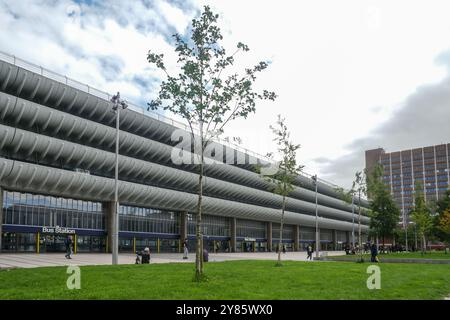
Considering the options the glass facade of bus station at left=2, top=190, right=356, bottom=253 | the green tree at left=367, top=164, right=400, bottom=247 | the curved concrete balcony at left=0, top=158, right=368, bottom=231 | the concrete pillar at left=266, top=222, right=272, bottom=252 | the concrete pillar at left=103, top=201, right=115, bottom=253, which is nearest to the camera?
the curved concrete balcony at left=0, top=158, right=368, bottom=231

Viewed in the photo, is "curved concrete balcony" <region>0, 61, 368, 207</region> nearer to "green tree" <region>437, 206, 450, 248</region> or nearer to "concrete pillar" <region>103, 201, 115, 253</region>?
"concrete pillar" <region>103, 201, 115, 253</region>

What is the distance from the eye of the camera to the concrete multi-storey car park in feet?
146

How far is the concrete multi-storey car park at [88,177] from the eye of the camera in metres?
44.6

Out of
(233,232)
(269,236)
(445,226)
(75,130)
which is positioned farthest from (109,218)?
(445,226)

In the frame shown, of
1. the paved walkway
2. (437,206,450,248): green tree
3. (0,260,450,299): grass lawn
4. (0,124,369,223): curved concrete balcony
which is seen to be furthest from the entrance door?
(437,206,450,248): green tree

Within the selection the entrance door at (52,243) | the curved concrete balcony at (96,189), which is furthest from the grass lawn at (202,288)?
the entrance door at (52,243)

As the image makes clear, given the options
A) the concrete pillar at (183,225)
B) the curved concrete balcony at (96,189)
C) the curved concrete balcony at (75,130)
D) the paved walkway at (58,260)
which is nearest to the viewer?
the paved walkway at (58,260)

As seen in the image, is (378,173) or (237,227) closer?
(378,173)

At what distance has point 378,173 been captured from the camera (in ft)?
140

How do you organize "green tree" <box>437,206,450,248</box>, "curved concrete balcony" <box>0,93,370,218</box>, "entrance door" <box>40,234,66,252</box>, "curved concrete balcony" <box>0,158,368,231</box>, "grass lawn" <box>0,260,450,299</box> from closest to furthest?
"grass lawn" <box>0,260,450,299</box>
"curved concrete balcony" <box>0,158,368,231</box>
"curved concrete balcony" <box>0,93,370,218</box>
"entrance door" <box>40,234,66,252</box>
"green tree" <box>437,206,450,248</box>

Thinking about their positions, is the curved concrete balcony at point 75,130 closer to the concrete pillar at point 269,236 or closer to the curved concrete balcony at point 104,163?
the curved concrete balcony at point 104,163
